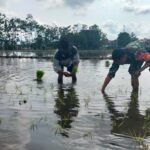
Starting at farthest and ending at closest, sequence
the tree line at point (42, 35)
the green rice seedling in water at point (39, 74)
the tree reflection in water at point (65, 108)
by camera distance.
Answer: the tree line at point (42, 35)
the green rice seedling in water at point (39, 74)
the tree reflection in water at point (65, 108)

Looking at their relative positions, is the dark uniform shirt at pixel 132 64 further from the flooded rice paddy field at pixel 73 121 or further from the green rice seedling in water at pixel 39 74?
the green rice seedling in water at pixel 39 74

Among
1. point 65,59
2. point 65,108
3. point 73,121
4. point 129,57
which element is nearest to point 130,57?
point 129,57

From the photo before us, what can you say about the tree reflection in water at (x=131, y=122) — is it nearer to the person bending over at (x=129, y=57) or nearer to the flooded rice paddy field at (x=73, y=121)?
the flooded rice paddy field at (x=73, y=121)

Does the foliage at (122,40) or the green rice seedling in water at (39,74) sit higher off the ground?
the foliage at (122,40)

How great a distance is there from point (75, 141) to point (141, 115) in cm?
230

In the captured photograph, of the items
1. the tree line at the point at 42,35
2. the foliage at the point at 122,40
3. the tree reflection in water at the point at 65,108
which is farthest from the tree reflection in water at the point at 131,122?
the tree line at the point at 42,35

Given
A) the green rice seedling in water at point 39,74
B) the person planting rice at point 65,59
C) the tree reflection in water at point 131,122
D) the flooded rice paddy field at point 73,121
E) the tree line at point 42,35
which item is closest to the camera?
the flooded rice paddy field at point 73,121

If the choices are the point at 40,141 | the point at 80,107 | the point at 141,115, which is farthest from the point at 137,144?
the point at 80,107

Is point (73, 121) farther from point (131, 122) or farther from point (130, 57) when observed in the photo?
point (130, 57)

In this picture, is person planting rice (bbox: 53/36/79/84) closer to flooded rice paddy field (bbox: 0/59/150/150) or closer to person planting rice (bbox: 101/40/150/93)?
person planting rice (bbox: 101/40/150/93)

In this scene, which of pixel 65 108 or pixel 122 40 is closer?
pixel 65 108

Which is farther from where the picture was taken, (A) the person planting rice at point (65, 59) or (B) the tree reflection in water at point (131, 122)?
(A) the person planting rice at point (65, 59)

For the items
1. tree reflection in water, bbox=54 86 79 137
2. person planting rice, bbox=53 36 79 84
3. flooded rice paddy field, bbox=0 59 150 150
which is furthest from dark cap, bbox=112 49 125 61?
person planting rice, bbox=53 36 79 84

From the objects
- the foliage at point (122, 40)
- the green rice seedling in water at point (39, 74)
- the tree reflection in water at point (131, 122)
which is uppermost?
the foliage at point (122, 40)
